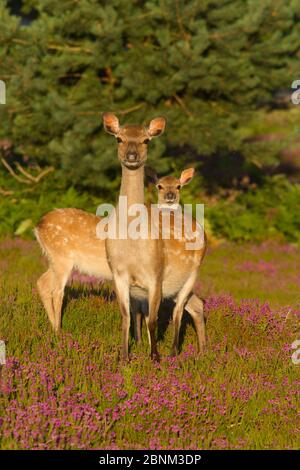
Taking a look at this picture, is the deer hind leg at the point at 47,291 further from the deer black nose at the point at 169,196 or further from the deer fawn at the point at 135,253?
the deer black nose at the point at 169,196

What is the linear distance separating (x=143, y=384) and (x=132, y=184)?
197 cm

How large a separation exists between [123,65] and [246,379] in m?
9.67

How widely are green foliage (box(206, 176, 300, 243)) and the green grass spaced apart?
284 inches

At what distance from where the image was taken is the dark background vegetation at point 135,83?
14438 millimetres

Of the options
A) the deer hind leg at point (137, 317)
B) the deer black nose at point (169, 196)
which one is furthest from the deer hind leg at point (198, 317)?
the deer black nose at point (169, 196)

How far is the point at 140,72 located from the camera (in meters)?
14.8

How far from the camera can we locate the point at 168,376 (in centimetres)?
625

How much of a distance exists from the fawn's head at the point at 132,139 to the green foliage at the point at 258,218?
9.01 metres

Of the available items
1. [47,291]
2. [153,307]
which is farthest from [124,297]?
[47,291]

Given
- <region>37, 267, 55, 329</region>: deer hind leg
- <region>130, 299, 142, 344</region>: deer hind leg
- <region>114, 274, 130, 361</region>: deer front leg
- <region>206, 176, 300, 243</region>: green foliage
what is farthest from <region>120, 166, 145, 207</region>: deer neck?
<region>206, 176, 300, 243</region>: green foliage

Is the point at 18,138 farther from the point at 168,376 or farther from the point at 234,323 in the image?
the point at 168,376

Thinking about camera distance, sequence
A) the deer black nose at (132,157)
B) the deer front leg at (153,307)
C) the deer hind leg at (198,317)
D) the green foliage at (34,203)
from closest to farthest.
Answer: the deer black nose at (132,157) < the deer front leg at (153,307) < the deer hind leg at (198,317) < the green foliage at (34,203)

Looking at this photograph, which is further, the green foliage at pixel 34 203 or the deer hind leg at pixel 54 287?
the green foliage at pixel 34 203

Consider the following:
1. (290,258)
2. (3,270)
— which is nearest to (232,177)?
(290,258)
